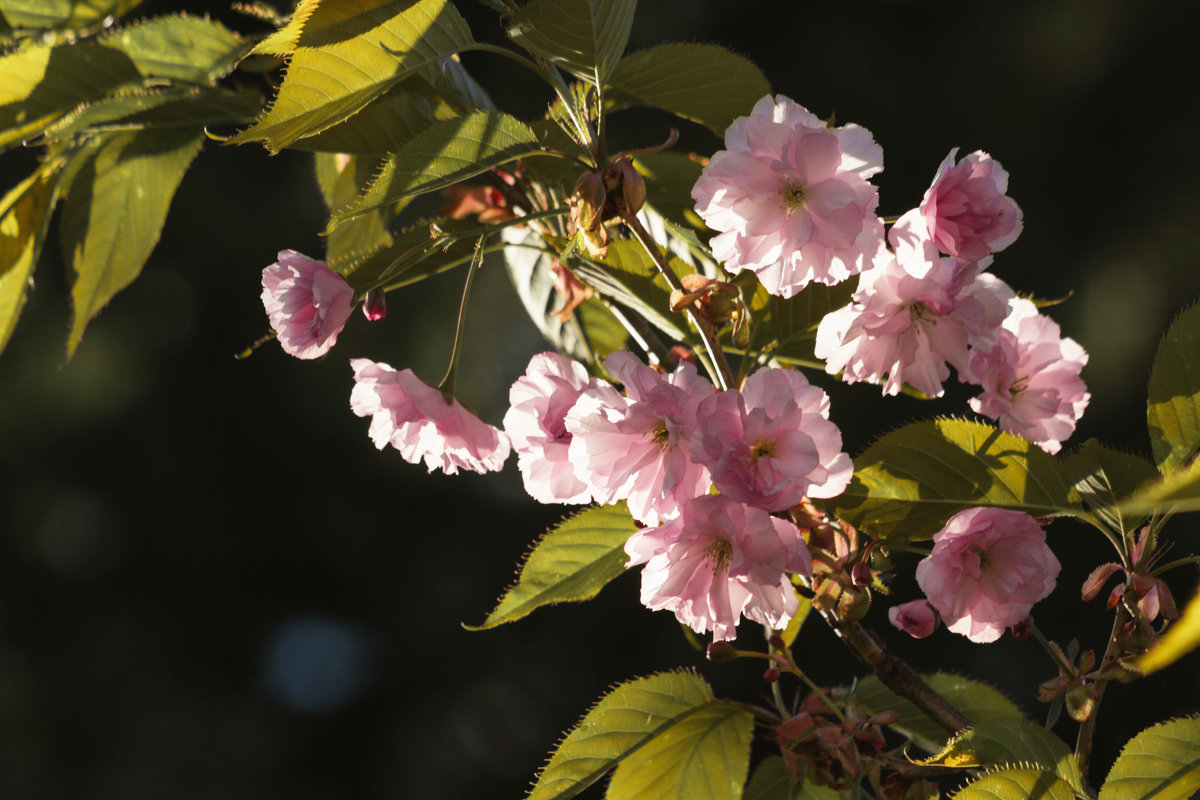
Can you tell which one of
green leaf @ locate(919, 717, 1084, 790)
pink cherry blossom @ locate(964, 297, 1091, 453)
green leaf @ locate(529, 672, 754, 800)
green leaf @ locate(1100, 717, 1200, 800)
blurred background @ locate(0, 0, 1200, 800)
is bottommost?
blurred background @ locate(0, 0, 1200, 800)

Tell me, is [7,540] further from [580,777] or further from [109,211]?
[580,777]

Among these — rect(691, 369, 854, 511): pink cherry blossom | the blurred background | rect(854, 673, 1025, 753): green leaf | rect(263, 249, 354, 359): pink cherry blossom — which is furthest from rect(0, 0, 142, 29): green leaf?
the blurred background

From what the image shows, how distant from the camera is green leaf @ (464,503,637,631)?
47cm

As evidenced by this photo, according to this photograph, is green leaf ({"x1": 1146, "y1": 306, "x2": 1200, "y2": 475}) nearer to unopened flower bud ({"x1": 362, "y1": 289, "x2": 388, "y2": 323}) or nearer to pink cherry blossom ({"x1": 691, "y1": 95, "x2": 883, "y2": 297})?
pink cherry blossom ({"x1": 691, "y1": 95, "x2": 883, "y2": 297})

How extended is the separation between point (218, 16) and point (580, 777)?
2.55 metres

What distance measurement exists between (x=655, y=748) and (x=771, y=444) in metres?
0.17

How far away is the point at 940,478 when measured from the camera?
1.39ft

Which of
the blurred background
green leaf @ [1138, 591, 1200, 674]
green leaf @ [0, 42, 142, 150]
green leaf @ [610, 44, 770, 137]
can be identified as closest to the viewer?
green leaf @ [1138, 591, 1200, 674]

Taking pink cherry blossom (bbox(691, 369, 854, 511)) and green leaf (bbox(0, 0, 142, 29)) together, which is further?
green leaf (bbox(0, 0, 142, 29))

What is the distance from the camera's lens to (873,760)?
17.8 inches

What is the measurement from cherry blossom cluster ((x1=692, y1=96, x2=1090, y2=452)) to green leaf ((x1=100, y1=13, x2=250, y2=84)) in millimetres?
382

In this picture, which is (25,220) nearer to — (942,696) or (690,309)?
(690,309)

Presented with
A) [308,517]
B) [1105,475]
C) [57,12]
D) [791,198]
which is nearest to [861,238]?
[791,198]

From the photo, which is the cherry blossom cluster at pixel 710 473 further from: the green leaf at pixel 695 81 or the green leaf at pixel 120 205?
the green leaf at pixel 120 205
